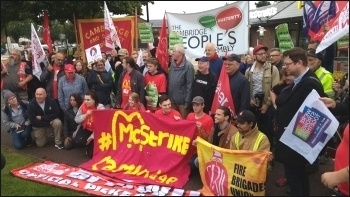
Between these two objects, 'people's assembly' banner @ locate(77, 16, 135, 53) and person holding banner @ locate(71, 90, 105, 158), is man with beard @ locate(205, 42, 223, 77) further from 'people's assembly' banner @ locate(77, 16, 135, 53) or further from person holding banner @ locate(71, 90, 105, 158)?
'people's assembly' banner @ locate(77, 16, 135, 53)

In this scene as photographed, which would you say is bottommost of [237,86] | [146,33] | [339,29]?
[237,86]

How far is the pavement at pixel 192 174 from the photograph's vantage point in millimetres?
4845

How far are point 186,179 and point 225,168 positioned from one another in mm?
978

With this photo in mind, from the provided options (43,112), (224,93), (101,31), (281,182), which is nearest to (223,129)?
(224,93)

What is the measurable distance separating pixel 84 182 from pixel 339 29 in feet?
12.4

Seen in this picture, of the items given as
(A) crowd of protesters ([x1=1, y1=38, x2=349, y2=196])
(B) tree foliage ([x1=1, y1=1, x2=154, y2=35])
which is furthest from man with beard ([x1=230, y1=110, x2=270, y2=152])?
(B) tree foliage ([x1=1, y1=1, x2=154, y2=35])

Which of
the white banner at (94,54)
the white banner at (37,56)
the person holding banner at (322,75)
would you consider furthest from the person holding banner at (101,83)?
the person holding banner at (322,75)

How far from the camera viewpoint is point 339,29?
12.2ft

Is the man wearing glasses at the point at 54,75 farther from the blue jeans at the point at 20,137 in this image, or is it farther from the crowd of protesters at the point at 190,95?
the blue jeans at the point at 20,137

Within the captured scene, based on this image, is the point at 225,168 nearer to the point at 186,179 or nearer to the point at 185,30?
the point at 186,179

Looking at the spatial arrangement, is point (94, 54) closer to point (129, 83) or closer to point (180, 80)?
point (129, 83)

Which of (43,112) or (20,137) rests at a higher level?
(43,112)

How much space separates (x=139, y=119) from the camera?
234 inches

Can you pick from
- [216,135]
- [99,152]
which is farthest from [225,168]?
[99,152]
